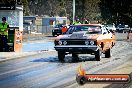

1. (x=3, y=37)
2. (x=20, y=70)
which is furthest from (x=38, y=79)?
(x=3, y=37)

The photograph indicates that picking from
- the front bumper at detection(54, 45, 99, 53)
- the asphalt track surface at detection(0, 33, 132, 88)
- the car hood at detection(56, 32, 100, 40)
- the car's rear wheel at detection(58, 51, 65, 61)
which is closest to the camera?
the asphalt track surface at detection(0, 33, 132, 88)

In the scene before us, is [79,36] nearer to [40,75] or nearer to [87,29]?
[87,29]

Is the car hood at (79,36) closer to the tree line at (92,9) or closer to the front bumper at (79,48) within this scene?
the front bumper at (79,48)

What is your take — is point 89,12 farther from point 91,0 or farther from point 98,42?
point 98,42

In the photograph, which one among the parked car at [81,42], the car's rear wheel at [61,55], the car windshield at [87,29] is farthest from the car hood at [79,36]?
the car's rear wheel at [61,55]

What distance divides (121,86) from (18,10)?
1718 cm

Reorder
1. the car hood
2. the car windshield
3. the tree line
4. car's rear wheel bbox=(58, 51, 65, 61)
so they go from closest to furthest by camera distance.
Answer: the car hood → car's rear wheel bbox=(58, 51, 65, 61) → the car windshield → the tree line

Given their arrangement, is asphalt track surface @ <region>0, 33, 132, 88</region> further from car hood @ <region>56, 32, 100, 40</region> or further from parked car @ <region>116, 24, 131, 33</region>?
parked car @ <region>116, 24, 131, 33</region>

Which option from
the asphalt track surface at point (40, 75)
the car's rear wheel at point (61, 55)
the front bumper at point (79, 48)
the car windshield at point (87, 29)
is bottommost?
the asphalt track surface at point (40, 75)

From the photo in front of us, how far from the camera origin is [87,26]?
58.1 feet

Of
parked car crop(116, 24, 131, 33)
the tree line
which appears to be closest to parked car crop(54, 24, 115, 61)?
the tree line

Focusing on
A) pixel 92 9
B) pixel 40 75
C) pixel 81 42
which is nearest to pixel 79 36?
pixel 81 42

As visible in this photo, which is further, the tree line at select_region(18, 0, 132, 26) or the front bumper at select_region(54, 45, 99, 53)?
the tree line at select_region(18, 0, 132, 26)

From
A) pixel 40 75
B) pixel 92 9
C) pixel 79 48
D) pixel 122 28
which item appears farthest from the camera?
pixel 92 9
